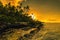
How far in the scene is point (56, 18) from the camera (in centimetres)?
1717

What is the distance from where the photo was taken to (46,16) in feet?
55.2

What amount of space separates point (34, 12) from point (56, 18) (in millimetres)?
2095

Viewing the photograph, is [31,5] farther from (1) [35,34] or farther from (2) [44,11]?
(1) [35,34]

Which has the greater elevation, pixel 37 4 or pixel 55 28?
pixel 37 4

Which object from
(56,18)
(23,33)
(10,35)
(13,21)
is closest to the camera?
(10,35)

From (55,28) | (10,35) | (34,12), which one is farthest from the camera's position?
(34,12)

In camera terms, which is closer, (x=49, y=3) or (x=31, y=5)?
(x=31, y=5)

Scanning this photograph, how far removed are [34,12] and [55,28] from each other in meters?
2.08

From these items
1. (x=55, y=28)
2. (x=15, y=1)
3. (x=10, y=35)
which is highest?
(x=15, y=1)

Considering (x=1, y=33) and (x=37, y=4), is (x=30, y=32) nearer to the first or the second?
(x=1, y=33)

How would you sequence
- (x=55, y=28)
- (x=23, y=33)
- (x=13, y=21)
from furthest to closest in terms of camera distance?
(x=55, y=28) → (x=13, y=21) → (x=23, y=33)

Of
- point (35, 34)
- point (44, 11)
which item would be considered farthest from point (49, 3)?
point (35, 34)

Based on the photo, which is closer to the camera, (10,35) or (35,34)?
(10,35)

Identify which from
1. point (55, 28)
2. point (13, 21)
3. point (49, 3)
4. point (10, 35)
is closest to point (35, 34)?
point (13, 21)
